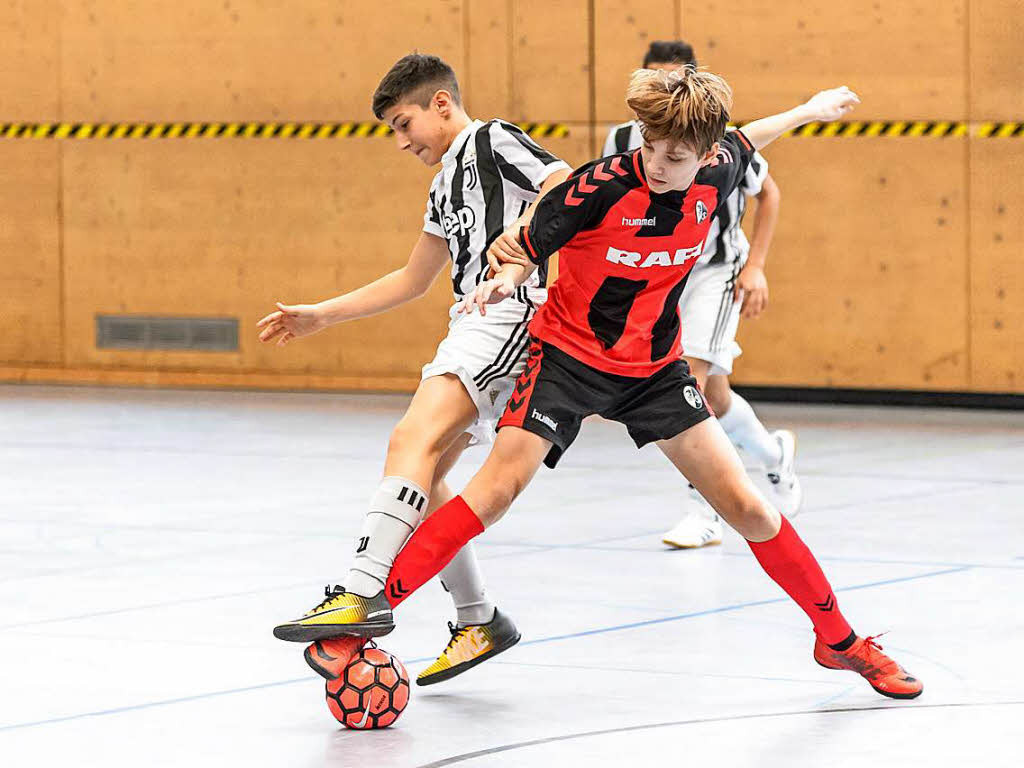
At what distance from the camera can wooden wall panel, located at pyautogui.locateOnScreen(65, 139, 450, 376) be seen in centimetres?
1516

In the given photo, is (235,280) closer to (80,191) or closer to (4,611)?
(80,191)

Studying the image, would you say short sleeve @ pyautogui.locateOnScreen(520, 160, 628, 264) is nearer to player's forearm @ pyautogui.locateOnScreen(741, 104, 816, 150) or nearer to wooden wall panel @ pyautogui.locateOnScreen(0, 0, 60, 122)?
player's forearm @ pyautogui.locateOnScreen(741, 104, 816, 150)

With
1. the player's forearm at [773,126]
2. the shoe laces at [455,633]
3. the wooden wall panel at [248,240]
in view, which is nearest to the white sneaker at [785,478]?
the player's forearm at [773,126]

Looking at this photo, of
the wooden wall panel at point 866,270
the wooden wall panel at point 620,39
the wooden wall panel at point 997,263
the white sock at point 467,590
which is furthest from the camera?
the wooden wall panel at point 620,39

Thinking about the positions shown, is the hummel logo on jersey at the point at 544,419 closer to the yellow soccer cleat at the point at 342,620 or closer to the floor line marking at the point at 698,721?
the yellow soccer cleat at the point at 342,620

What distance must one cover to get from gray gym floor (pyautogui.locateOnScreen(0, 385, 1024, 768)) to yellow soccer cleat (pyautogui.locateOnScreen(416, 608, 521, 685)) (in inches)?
2.5

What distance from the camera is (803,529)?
823 centimetres

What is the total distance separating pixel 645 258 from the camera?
5105mm

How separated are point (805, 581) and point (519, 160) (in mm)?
1445

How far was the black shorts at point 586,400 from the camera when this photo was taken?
5.06 metres

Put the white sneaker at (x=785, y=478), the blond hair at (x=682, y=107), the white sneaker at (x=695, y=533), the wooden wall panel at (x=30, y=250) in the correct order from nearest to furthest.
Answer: the blond hair at (x=682, y=107) < the white sneaker at (x=695, y=533) < the white sneaker at (x=785, y=478) < the wooden wall panel at (x=30, y=250)

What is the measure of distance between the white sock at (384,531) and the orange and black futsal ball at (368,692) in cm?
19

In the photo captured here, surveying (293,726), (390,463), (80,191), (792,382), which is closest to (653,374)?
(390,463)

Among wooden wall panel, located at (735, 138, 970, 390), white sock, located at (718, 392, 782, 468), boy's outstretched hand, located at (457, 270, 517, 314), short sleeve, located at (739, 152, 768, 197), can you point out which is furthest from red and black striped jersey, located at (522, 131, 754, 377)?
wooden wall panel, located at (735, 138, 970, 390)
